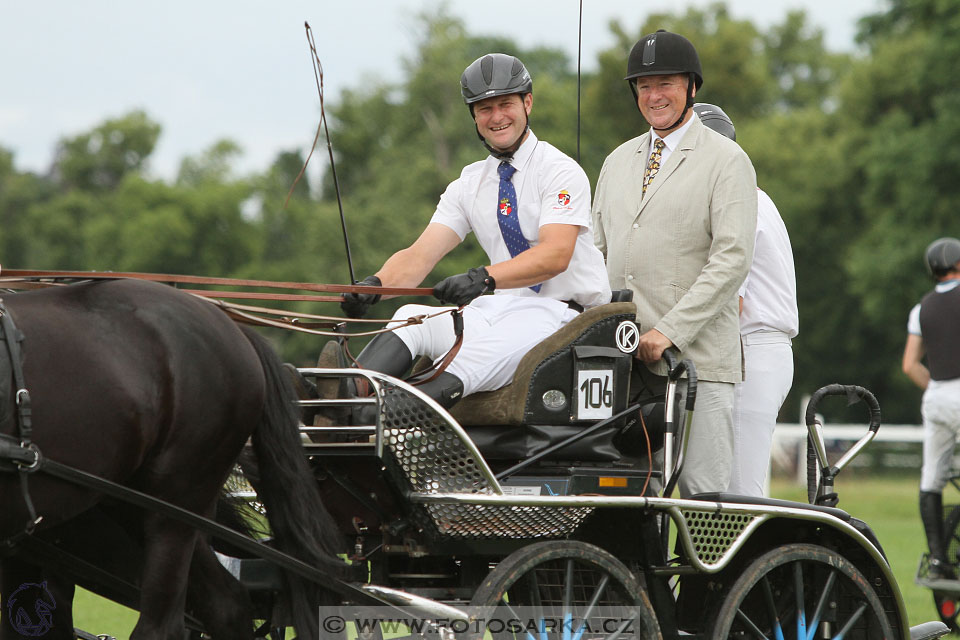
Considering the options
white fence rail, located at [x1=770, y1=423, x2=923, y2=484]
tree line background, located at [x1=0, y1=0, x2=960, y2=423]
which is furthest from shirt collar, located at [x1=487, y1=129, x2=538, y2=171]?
tree line background, located at [x1=0, y1=0, x2=960, y2=423]

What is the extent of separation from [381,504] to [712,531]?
46.5 inches

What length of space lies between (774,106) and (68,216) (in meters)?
25.7

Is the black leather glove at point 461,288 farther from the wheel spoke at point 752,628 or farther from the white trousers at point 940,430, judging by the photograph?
the white trousers at point 940,430

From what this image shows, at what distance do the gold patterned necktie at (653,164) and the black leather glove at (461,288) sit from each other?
44.6 inches

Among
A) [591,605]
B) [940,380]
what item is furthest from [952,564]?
[591,605]

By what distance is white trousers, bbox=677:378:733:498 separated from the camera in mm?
5055

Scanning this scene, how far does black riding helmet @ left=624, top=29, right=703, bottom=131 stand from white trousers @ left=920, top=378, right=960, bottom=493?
391cm

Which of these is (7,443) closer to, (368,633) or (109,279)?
(109,279)

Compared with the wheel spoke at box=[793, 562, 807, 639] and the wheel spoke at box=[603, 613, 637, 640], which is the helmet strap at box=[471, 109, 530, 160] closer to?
the wheel spoke at box=[603, 613, 637, 640]

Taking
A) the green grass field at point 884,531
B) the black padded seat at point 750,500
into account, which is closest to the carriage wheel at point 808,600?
the black padded seat at point 750,500

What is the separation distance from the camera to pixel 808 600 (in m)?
5.09

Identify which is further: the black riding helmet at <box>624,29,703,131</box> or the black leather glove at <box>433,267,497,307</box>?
the black riding helmet at <box>624,29,703,131</box>

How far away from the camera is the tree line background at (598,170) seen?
2878cm

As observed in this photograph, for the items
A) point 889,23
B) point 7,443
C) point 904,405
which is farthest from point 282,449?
point 904,405
